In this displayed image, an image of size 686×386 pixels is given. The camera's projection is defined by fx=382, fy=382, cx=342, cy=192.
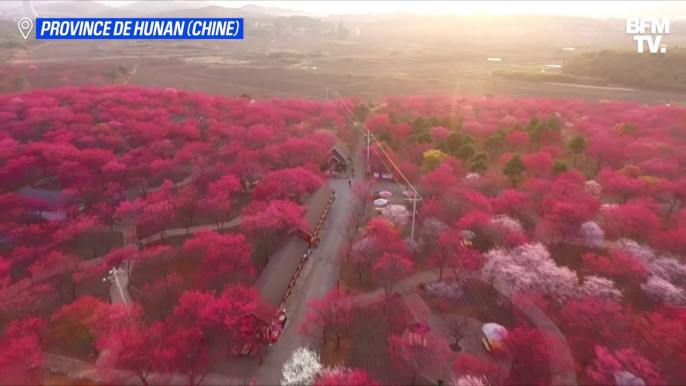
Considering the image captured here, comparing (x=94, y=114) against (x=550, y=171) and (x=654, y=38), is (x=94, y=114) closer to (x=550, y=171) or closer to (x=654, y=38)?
(x=550, y=171)

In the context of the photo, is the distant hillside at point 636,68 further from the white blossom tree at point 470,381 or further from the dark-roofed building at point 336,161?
the white blossom tree at point 470,381

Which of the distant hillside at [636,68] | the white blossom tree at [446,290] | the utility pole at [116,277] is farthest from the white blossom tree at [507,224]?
the distant hillside at [636,68]

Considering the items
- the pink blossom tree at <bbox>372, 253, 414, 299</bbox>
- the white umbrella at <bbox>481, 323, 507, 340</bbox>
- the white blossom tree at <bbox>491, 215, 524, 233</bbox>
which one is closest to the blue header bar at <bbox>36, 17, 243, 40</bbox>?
the pink blossom tree at <bbox>372, 253, 414, 299</bbox>

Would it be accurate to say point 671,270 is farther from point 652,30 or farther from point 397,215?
point 652,30

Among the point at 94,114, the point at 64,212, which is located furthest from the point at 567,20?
the point at 64,212

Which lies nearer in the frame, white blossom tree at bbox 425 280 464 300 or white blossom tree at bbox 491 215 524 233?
white blossom tree at bbox 425 280 464 300

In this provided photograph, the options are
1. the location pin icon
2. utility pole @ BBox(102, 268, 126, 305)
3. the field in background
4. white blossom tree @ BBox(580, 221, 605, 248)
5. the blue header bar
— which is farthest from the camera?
the location pin icon

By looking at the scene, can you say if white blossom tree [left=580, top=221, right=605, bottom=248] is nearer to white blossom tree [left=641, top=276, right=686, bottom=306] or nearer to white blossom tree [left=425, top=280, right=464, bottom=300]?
white blossom tree [left=641, top=276, right=686, bottom=306]
